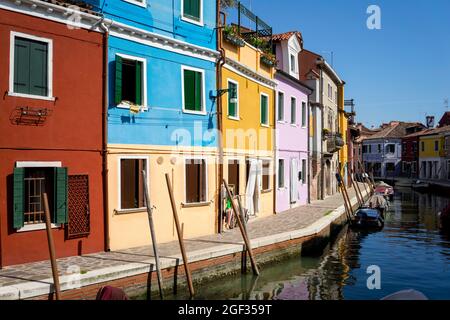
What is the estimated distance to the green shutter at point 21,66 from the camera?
32.7 ft

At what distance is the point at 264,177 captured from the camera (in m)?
19.6

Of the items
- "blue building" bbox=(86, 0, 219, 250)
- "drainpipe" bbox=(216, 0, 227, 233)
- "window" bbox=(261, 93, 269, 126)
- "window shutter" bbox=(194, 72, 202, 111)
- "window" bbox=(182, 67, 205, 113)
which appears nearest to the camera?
"blue building" bbox=(86, 0, 219, 250)

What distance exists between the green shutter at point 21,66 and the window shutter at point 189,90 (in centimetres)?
511

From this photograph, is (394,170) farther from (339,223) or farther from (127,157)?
(127,157)

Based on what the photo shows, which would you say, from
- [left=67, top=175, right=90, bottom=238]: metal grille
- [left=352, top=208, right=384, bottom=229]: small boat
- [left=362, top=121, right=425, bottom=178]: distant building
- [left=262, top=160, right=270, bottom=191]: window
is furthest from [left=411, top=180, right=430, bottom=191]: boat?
[left=67, top=175, right=90, bottom=238]: metal grille

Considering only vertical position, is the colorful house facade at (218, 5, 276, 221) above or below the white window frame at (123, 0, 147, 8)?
below

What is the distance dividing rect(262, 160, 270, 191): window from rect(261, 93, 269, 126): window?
1738mm

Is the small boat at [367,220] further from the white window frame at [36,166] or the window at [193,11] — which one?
the white window frame at [36,166]

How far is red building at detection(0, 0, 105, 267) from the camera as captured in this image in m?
9.83

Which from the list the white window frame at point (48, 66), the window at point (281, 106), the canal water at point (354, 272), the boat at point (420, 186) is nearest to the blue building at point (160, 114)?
the white window frame at point (48, 66)

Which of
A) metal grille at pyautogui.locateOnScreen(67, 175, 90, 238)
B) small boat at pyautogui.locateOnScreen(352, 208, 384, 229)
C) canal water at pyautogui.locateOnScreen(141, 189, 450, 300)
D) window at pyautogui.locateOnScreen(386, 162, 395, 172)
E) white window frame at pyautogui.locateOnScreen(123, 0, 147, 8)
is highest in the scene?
white window frame at pyautogui.locateOnScreen(123, 0, 147, 8)

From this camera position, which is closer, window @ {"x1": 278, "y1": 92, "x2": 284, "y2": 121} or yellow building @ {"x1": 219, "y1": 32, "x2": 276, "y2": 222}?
yellow building @ {"x1": 219, "y1": 32, "x2": 276, "y2": 222}

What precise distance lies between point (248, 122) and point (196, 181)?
4.49 m

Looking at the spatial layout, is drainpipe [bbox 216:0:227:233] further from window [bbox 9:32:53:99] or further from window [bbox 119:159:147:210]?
window [bbox 9:32:53:99]
